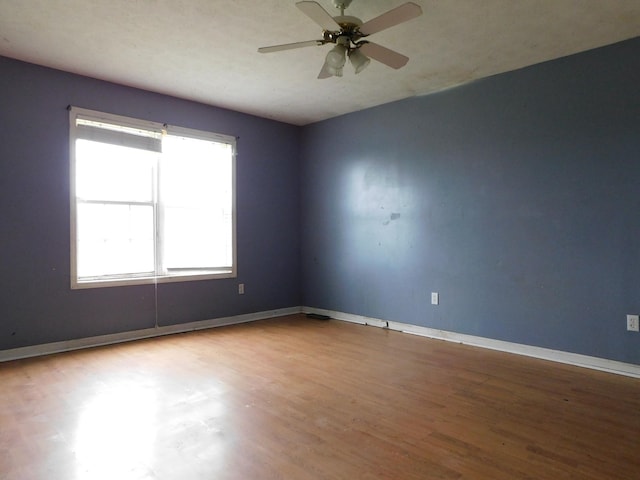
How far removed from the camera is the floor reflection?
186 centimetres

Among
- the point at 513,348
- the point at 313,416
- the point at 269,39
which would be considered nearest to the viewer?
the point at 313,416

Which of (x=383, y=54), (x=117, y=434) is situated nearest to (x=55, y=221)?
(x=117, y=434)

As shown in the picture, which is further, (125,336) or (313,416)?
(125,336)

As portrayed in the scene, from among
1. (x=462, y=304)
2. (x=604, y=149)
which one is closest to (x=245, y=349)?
(x=462, y=304)

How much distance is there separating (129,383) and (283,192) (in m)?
3.33

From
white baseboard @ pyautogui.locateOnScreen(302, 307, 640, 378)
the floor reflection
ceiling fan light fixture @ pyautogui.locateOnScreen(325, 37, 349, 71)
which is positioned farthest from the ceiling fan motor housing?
white baseboard @ pyautogui.locateOnScreen(302, 307, 640, 378)

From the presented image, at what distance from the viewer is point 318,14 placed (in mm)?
2270

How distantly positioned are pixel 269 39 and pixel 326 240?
289 cm

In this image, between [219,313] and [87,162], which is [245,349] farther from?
[87,162]

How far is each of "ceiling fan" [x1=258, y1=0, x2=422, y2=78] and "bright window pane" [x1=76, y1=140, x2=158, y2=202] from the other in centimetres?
232

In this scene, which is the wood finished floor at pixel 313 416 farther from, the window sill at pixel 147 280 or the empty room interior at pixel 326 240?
the window sill at pixel 147 280

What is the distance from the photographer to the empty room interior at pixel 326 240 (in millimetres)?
2219

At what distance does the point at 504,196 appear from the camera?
3.82m

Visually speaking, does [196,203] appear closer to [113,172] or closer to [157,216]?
[157,216]
